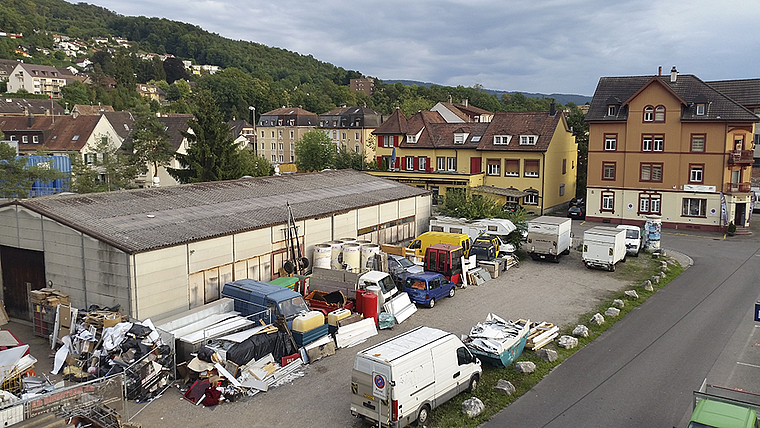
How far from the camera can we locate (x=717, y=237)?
3766cm

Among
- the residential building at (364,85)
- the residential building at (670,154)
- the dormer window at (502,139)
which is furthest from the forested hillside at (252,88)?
the residential building at (670,154)

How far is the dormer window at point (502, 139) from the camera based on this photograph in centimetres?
4747

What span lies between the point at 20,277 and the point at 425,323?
14.7 meters

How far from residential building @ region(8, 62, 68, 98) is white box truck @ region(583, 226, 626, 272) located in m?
134

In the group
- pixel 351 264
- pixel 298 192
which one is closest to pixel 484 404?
pixel 351 264

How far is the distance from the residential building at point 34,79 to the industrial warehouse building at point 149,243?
126 metres

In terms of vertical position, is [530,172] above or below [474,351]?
above

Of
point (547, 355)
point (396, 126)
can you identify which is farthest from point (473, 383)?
point (396, 126)

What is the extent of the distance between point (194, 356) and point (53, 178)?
25.0 meters

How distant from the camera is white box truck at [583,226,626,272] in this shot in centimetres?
2784

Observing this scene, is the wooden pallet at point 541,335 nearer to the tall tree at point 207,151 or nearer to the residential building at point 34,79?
the tall tree at point 207,151

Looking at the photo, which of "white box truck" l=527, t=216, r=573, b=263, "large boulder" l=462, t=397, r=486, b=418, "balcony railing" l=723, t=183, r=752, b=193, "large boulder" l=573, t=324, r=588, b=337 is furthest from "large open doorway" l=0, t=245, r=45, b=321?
"balcony railing" l=723, t=183, r=752, b=193

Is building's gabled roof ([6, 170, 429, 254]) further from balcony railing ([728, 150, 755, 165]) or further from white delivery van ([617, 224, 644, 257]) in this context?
balcony railing ([728, 150, 755, 165])

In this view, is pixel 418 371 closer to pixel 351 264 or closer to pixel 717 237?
pixel 351 264
